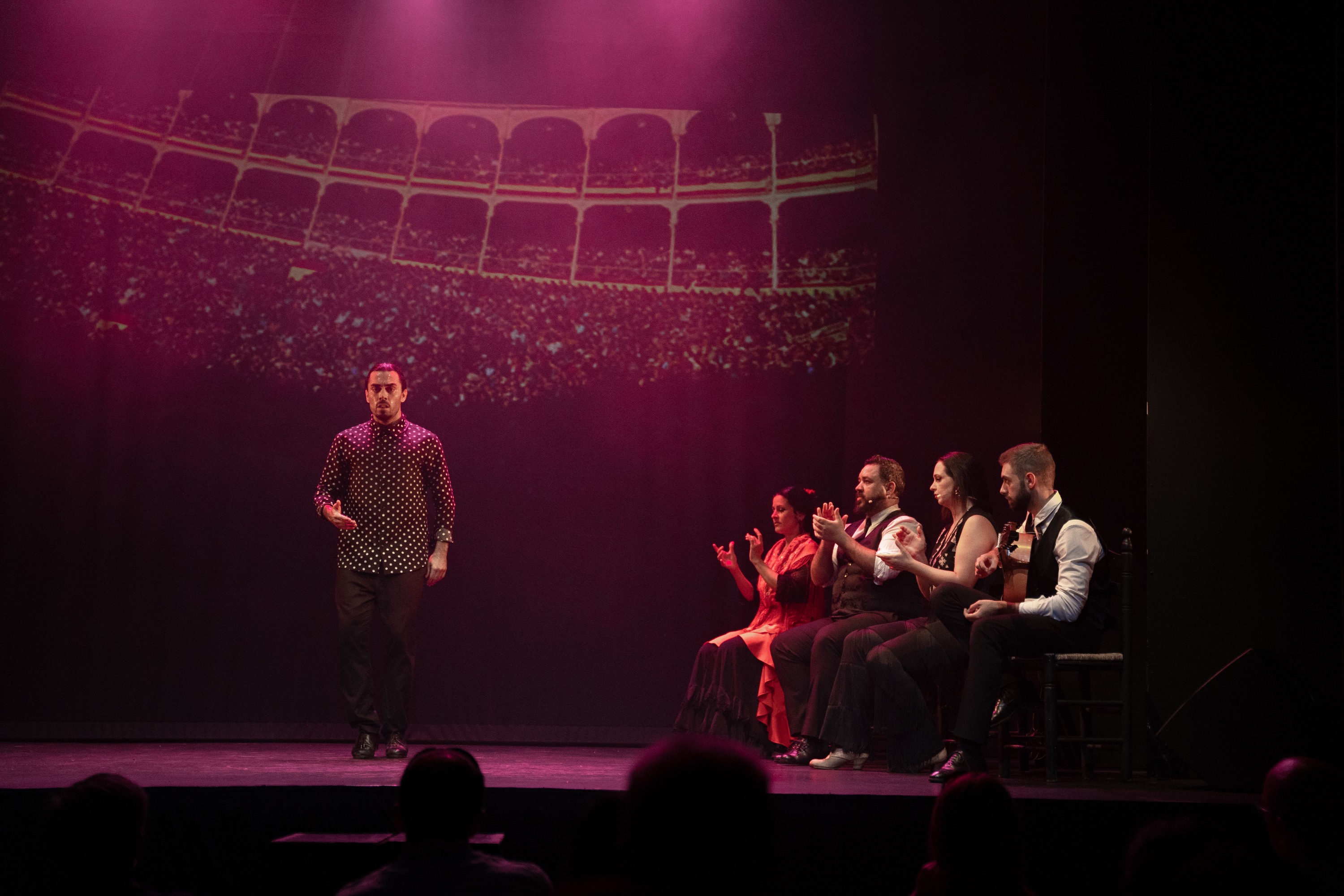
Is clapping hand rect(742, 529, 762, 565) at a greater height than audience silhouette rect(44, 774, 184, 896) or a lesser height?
greater

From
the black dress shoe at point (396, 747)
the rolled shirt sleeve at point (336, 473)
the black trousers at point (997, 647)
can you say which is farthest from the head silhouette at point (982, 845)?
the rolled shirt sleeve at point (336, 473)

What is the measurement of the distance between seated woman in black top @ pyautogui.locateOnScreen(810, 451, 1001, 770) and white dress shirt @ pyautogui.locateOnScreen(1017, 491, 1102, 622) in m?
0.34

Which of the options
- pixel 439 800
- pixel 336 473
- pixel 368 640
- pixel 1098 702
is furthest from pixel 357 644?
pixel 439 800

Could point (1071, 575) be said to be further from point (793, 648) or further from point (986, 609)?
point (793, 648)

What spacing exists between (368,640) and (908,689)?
6.12ft

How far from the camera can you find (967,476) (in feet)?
12.5

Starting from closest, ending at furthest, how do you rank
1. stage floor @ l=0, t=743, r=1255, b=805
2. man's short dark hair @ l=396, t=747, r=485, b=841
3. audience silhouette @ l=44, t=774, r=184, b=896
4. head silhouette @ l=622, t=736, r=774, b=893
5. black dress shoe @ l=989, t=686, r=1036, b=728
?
1. head silhouette @ l=622, t=736, r=774, b=893
2. audience silhouette @ l=44, t=774, r=184, b=896
3. man's short dark hair @ l=396, t=747, r=485, b=841
4. stage floor @ l=0, t=743, r=1255, b=805
5. black dress shoe @ l=989, t=686, r=1036, b=728

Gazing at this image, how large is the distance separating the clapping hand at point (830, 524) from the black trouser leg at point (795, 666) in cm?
48

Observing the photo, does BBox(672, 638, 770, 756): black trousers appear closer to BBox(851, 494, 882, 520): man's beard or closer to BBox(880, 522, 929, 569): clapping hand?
BBox(851, 494, 882, 520): man's beard

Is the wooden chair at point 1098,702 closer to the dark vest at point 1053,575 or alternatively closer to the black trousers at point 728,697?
the dark vest at point 1053,575

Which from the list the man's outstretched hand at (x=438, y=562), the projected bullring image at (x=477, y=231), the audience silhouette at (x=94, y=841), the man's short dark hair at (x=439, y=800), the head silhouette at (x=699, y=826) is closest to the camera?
the head silhouette at (x=699, y=826)

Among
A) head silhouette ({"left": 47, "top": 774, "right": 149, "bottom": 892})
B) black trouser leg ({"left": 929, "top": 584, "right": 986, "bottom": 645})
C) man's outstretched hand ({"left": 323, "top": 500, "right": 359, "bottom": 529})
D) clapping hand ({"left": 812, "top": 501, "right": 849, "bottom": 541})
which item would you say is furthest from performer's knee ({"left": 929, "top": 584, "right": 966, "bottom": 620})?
head silhouette ({"left": 47, "top": 774, "right": 149, "bottom": 892})

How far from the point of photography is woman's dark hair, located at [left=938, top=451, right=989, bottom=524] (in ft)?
12.5

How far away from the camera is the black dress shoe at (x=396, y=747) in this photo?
3879 mm
